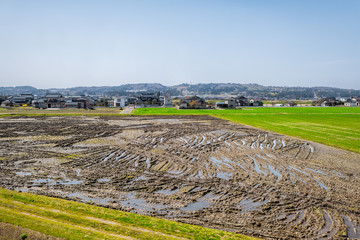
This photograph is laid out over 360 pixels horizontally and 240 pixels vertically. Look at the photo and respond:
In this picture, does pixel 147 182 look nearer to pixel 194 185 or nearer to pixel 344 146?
pixel 194 185

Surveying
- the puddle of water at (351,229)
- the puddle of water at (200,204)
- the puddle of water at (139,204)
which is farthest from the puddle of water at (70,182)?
the puddle of water at (351,229)

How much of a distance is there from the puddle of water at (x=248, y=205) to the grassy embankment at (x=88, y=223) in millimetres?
2501

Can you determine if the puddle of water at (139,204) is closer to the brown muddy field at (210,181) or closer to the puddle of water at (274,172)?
the brown muddy field at (210,181)

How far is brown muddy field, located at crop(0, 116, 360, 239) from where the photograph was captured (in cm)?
1007

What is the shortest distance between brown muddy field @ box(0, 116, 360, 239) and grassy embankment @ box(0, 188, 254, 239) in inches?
35.4

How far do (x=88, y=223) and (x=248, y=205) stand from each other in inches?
254

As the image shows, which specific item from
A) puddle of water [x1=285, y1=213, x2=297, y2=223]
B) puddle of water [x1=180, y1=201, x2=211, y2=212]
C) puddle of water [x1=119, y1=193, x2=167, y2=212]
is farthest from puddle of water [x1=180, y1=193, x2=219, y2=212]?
puddle of water [x1=285, y1=213, x2=297, y2=223]

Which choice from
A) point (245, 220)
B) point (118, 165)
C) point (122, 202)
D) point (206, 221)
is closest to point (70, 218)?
point (122, 202)

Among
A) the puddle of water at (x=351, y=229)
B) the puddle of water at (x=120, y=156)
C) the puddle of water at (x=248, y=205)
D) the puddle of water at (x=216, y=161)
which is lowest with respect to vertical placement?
the puddle of water at (x=351, y=229)

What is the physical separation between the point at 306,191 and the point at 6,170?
54.7 ft

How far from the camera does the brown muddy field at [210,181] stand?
10070mm

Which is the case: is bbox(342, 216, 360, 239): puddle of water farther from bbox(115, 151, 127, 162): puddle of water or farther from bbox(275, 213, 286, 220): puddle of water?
bbox(115, 151, 127, 162): puddle of water

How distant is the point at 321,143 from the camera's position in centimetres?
2617

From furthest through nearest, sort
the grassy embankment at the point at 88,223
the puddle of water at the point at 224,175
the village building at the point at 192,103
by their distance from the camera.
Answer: the village building at the point at 192,103
the puddle of water at the point at 224,175
the grassy embankment at the point at 88,223
